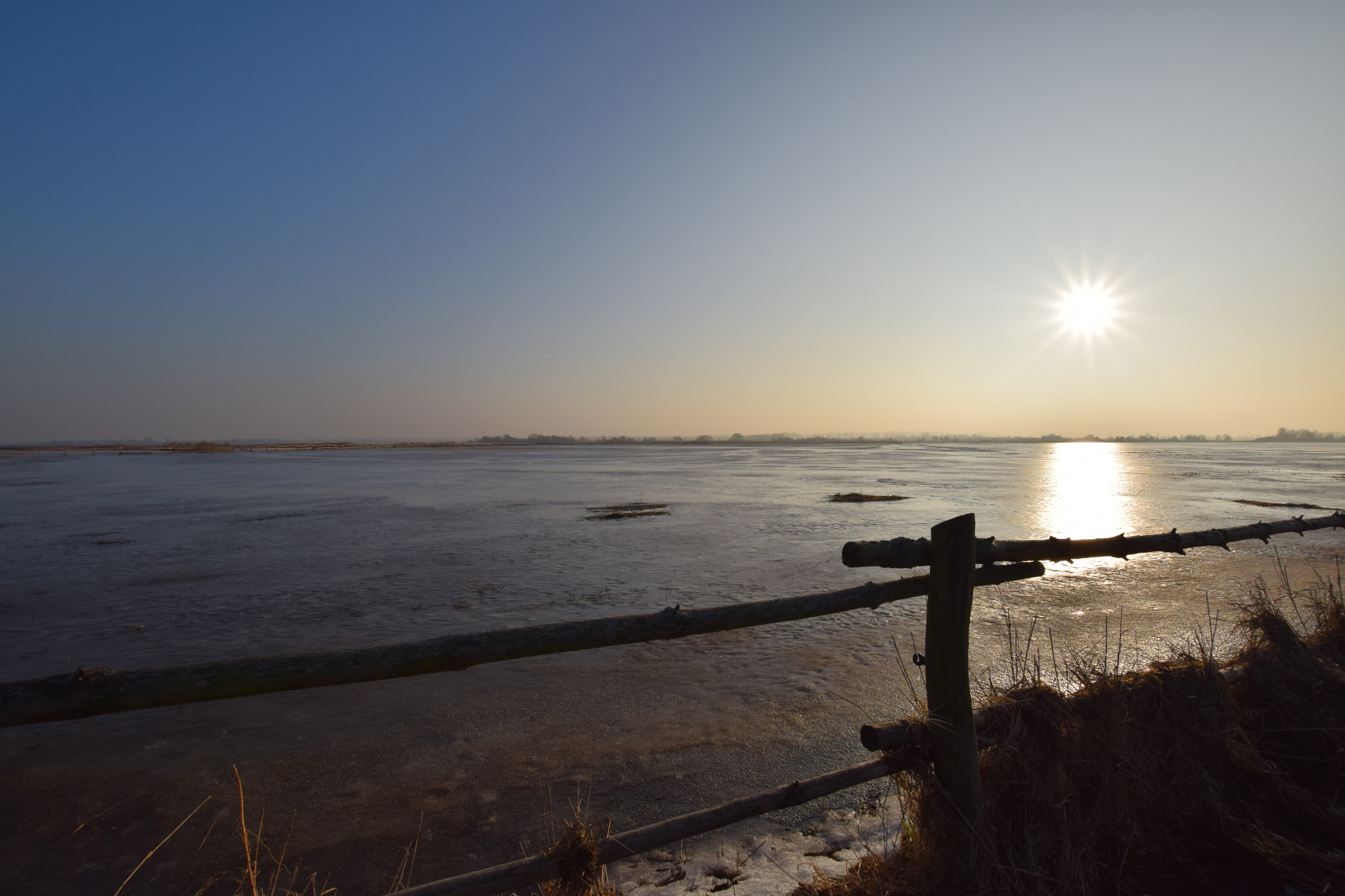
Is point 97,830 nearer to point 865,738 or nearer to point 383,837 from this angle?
point 383,837

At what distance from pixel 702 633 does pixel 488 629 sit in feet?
21.0

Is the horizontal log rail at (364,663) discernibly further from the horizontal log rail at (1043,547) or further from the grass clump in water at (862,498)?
the grass clump in water at (862,498)

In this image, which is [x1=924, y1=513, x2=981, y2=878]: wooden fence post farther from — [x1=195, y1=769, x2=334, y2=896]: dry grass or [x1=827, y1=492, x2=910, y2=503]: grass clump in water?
[x1=827, y1=492, x2=910, y2=503]: grass clump in water

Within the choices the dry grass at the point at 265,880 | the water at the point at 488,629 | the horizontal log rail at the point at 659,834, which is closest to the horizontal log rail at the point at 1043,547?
the horizontal log rail at the point at 659,834

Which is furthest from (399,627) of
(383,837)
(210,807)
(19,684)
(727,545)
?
(727,545)

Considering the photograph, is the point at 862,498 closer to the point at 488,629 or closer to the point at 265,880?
the point at 488,629

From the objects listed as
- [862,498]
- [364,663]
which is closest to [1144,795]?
[364,663]

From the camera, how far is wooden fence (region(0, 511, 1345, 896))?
2.28m

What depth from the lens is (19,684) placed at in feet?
6.58

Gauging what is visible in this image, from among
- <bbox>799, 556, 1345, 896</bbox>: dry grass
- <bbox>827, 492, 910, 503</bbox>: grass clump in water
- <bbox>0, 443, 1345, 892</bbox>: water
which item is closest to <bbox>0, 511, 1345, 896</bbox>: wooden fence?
<bbox>799, 556, 1345, 896</bbox>: dry grass

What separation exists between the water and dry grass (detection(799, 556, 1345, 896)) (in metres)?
1.68

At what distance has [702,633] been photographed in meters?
2.97

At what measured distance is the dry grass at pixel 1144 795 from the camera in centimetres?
300

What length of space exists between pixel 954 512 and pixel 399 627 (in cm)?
1662
